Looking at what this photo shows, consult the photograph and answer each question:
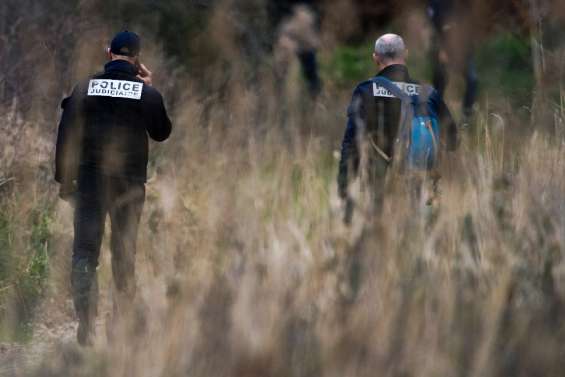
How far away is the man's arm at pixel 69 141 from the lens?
6.83m

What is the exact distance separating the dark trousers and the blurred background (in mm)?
229

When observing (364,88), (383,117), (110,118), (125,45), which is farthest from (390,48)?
(110,118)

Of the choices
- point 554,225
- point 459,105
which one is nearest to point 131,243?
point 554,225

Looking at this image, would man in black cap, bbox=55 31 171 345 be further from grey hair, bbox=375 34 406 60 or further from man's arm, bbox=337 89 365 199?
grey hair, bbox=375 34 406 60

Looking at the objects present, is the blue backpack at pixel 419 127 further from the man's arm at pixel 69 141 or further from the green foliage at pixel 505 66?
the green foliage at pixel 505 66

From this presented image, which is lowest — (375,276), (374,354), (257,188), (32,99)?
(374,354)

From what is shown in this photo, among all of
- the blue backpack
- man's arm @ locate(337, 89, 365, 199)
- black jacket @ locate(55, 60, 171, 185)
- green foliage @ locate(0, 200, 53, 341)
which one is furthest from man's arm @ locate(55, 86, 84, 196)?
the blue backpack

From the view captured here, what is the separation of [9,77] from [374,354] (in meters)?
5.57

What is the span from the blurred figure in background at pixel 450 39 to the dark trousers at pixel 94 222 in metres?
4.07

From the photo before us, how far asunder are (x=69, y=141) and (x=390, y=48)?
1813 mm

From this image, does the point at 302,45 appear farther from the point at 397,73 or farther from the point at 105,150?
the point at 105,150

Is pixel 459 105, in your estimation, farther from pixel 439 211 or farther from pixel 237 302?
pixel 237 302

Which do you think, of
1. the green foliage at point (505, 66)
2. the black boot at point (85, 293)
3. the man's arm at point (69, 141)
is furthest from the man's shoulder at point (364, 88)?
the green foliage at point (505, 66)

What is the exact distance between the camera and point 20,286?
8.15m
